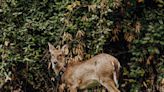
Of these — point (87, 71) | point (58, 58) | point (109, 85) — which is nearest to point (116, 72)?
point (109, 85)

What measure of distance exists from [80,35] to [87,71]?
3.23 feet

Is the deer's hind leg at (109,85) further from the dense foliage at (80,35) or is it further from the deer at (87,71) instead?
the dense foliage at (80,35)

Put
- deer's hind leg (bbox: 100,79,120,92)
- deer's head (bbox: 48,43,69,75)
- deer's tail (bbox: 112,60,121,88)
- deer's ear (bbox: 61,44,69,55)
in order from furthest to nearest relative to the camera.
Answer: deer's ear (bbox: 61,44,69,55), deer's head (bbox: 48,43,69,75), deer's tail (bbox: 112,60,121,88), deer's hind leg (bbox: 100,79,120,92)

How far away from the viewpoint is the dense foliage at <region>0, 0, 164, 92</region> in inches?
455

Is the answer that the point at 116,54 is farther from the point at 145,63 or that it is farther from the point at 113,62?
the point at 113,62

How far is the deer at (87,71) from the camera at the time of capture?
10.7m

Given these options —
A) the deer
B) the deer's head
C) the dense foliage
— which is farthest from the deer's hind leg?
the dense foliage

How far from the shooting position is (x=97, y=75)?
1066 centimetres

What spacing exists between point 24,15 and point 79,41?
1235mm

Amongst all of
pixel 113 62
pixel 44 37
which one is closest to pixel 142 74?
pixel 113 62

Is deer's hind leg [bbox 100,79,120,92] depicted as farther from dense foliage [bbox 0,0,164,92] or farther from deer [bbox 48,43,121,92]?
dense foliage [bbox 0,0,164,92]

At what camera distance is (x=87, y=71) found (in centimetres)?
1081

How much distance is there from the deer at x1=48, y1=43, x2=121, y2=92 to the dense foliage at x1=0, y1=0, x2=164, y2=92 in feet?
1.49

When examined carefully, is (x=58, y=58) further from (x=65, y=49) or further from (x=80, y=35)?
(x=80, y=35)
